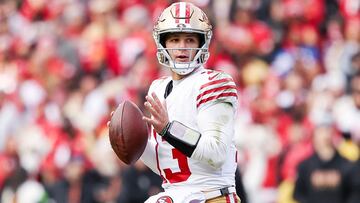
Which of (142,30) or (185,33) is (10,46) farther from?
(185,33)

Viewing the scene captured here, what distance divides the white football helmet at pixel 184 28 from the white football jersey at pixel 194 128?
0.07 meters

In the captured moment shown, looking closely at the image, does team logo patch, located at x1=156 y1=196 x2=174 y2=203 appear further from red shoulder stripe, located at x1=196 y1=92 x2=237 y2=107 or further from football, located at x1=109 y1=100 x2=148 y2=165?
red shoulder stripe, located at x1=196 y1=92 x2=237 y2=107

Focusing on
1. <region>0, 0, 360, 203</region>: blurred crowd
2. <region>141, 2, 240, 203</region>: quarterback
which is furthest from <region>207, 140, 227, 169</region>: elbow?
<region>0, 0, 360, 203</region>: blurred crowd

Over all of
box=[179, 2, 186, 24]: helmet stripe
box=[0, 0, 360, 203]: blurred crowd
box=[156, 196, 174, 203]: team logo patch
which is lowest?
box=[0, 0, 360, 203]: blurred crowd

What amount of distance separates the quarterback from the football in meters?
0.12

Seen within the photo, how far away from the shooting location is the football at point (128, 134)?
6.54 metres

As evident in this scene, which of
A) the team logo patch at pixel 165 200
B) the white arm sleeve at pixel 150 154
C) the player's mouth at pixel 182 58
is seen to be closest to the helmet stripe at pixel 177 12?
the player's mouth at pixel 182 58

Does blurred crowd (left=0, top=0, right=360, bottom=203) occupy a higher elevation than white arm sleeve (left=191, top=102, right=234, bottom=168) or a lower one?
lower

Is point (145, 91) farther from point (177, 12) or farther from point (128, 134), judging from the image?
point (128, 134)

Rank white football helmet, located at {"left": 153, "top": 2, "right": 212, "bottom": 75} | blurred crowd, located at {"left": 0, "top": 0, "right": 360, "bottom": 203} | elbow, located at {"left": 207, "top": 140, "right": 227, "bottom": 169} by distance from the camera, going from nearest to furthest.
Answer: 1. elbow, located at {"left": 207, "top": 140, "right": 227, "bottom": 169}
2. white football helmet, located at {"left": 153, "top": 2, "right": 212, "bottom": 75}
3. blurred crowd, located at {"left": 0, "top": 0, "right": 360, "bottom": 203}

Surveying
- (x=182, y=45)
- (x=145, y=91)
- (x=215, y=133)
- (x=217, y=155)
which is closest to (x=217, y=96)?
(x=215, y=133)

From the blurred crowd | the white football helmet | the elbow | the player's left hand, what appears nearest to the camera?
the player's left hand

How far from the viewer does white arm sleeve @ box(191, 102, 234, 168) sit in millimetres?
6438

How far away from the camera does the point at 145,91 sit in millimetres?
12625
